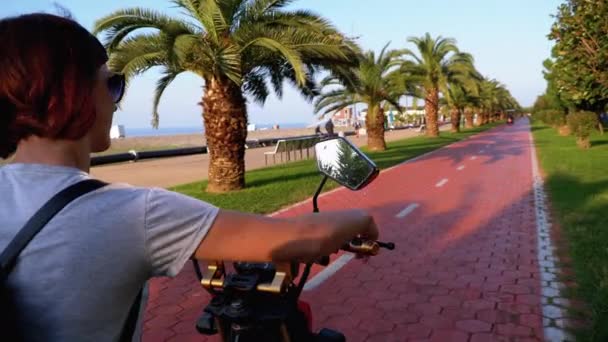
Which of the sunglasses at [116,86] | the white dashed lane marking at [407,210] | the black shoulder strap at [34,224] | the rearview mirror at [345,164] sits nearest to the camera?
the black shoulder strap at [34,224]

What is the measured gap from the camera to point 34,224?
1.04 meters

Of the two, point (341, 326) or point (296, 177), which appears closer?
point (341, 326)

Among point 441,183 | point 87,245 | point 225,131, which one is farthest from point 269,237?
point 441,183

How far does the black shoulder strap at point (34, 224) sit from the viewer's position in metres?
1.02

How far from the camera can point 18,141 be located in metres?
1.18

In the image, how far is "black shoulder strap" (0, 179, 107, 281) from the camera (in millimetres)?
1022

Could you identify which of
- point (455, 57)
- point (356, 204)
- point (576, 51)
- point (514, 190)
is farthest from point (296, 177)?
point (455, 57)

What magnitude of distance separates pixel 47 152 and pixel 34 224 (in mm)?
210

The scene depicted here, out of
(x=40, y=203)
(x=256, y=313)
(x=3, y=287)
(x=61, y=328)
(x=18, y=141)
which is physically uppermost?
(x=18, y=141)

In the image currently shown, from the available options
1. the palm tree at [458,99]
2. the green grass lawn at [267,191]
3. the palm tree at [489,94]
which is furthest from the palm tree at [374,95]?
the palm tree at [489,94]

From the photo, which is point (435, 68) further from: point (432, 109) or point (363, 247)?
point (363, 247)

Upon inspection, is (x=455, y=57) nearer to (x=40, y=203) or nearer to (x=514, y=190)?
(x=514, y=190)

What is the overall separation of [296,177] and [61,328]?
13818 mm

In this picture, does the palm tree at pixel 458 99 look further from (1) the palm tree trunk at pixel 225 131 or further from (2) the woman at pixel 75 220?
(2) the woman at pixel 75 220
